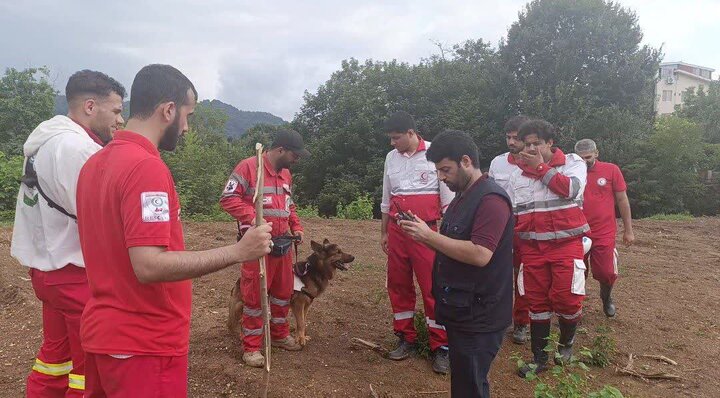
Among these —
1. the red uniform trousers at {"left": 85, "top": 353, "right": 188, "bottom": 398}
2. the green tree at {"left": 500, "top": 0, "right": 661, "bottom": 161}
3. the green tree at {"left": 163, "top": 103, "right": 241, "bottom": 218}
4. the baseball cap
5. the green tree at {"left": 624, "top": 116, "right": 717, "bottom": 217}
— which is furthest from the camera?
the green tree at {"left": 624, "top": 116, "right": 717, "bottom": 217}

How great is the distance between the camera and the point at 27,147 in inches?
118

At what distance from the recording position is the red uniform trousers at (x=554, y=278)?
4.45 m

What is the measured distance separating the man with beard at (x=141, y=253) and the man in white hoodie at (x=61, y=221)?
0.89 meters

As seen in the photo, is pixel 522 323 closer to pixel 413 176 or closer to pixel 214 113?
pixel 413 176

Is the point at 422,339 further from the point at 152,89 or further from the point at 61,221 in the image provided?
the point at 152,89

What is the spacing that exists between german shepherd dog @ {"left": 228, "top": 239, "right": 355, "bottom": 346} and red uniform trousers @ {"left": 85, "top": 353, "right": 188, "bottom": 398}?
284cm

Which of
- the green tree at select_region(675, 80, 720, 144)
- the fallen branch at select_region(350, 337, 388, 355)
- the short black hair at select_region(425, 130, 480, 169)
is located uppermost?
the green tree at select_region(675, 80, 720, 144)

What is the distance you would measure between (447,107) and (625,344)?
19125 millimetres

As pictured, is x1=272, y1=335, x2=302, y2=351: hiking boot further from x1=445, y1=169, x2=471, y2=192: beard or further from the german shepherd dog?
x1=445, y1=169, x2=471, y2=192: beard

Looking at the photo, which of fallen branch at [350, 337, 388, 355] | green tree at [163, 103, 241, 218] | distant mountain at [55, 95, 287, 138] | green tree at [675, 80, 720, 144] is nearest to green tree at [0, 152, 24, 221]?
green tree at [163, 103, 241, 218]

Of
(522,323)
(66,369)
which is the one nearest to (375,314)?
(522,323)

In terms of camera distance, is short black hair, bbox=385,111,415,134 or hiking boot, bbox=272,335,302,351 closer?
short black hair, bbox=385,111,415,134

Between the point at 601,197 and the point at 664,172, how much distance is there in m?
17.5

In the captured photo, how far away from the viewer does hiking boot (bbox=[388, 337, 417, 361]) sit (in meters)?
4.82
